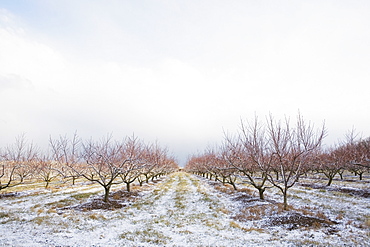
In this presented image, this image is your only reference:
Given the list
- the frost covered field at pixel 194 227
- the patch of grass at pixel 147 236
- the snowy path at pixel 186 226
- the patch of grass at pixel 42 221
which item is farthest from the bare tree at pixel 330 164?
the patch of grass at pixel 42 221

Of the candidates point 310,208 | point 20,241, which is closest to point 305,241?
point 310,208

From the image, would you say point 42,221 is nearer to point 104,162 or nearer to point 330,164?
point 104,162

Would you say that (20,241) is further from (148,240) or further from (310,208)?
(310,208)

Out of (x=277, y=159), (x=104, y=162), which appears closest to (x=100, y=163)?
(x=104, y=162)

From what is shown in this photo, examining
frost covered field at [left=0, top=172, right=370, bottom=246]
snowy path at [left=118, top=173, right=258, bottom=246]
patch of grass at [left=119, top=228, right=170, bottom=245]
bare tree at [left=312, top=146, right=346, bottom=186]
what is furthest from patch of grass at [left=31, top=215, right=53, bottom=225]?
bare tree at [left=312, top=146, right=346, bottom=186]

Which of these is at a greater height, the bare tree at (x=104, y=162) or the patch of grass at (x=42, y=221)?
the bare tree at (x=104, y=162)

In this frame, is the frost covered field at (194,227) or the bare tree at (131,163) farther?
the bare tree at (131,163)

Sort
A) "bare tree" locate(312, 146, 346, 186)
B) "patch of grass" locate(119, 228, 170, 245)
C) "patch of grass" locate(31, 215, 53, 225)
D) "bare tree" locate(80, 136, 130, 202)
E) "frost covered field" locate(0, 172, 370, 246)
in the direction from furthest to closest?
"bare tree" locate(312, 146, 346, 186) < "bare tree" locate(80, 136, 130, 202) < "patch of grass" locate(31, 215, 53, 225) < "patch of grass" locate(119, 228, 170, 245) < "frost covered field" locate(0, 172, 370, 246)

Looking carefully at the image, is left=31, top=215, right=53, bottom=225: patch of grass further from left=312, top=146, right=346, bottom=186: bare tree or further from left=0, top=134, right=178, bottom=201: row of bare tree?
left=312, top=146, right=346, bottom=186: bare tree

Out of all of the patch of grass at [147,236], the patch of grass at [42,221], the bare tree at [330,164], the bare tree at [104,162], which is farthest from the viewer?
the bare tree at [330,164]

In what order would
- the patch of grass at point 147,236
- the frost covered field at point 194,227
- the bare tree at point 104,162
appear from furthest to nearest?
the bare tree at point 104,162 → the patch of grass at point 147,236 → the frost covered field at point 194,227

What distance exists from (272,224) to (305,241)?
270 cm

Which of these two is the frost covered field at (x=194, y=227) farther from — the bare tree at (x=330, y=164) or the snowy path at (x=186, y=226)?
the bare tree at (x=330, y=164)

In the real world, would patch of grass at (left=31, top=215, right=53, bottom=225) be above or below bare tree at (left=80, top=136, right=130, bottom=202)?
below
